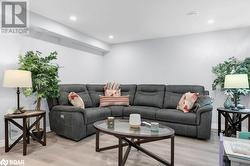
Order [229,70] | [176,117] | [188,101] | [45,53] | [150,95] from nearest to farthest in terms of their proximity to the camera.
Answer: [176,117] → [188,101] → [229,70] → [45,53] → [150,95]

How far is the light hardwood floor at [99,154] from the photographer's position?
A: 233 centimetres

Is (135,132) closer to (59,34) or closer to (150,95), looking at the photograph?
(150,95)

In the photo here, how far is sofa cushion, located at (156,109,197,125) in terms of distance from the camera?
10.9 ft

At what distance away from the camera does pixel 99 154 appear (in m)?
2.59

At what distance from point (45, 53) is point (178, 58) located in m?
3.26

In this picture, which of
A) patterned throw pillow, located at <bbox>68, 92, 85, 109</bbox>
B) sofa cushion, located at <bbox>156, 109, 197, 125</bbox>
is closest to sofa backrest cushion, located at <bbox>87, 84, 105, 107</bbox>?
patterned throw pillow, located at <bbox>68, 92, 85, 109</bbox>

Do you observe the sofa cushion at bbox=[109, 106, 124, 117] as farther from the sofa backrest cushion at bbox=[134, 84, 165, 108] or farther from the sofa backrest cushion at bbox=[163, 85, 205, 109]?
the sofa backrest cushion at bbox=[163, 85, 205, 109]

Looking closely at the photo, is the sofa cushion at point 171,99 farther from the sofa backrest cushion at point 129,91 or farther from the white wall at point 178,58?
the sofa backrest cushion at point 129,91

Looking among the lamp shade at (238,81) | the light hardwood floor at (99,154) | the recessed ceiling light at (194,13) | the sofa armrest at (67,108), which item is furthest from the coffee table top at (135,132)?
the recessed ceiling light at (194,13)

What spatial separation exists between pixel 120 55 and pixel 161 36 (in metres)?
1.45

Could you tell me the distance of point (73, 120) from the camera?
3.12 meters

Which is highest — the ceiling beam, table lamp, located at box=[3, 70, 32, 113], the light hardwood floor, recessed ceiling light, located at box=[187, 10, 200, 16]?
recessed ceiling light, located at box=[187, 10, 200, 16]

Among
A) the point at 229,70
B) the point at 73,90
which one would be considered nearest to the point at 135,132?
the point at 73,90

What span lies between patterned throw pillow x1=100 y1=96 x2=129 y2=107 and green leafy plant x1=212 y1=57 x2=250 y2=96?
2096 millimetres
